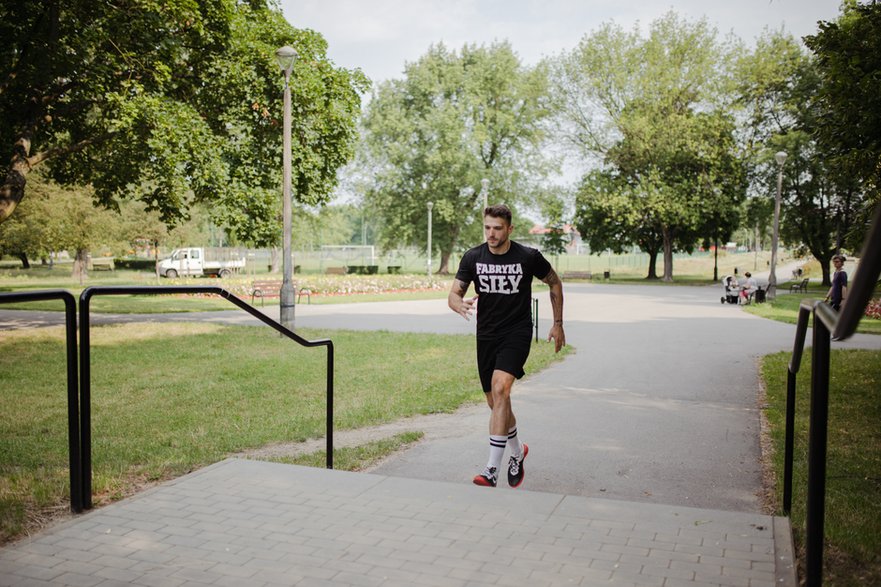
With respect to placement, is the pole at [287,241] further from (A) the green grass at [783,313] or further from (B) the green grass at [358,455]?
(A) the green grass at [783,313]

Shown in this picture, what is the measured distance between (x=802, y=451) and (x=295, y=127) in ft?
47.9

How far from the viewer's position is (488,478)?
5148 millimetres

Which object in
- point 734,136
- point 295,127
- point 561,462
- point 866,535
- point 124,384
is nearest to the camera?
point 866,535

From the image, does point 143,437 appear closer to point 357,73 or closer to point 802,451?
point 802,451

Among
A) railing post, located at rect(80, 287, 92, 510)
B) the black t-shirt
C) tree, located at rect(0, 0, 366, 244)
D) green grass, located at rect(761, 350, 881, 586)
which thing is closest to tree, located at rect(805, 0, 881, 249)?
green grass, located at rect(761, 350, 881, 586)

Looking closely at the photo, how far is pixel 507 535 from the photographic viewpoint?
3.83 meters

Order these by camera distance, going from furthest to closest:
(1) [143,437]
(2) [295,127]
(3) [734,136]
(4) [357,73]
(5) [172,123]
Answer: (3) [734,136]
(4) [357,73]
(2) [295,127]
(5) [172,123]
(1) [143,437]

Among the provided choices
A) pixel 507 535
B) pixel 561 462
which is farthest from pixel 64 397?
pixel 507 535

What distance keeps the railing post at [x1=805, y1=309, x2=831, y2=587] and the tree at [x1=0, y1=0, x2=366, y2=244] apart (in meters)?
13.6

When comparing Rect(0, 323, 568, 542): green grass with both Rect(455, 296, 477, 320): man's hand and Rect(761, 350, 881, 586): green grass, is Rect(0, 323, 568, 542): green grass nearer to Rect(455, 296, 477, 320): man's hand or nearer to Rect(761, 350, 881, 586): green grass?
Rect(455, 296, 477, 320): man's hand

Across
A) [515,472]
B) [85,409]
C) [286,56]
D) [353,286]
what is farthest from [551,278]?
[353,286]

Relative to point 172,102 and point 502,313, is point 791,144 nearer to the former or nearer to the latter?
point 172,102

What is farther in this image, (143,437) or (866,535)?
(143,437)

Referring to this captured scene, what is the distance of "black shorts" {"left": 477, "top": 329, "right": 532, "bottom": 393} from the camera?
17.4 ft
